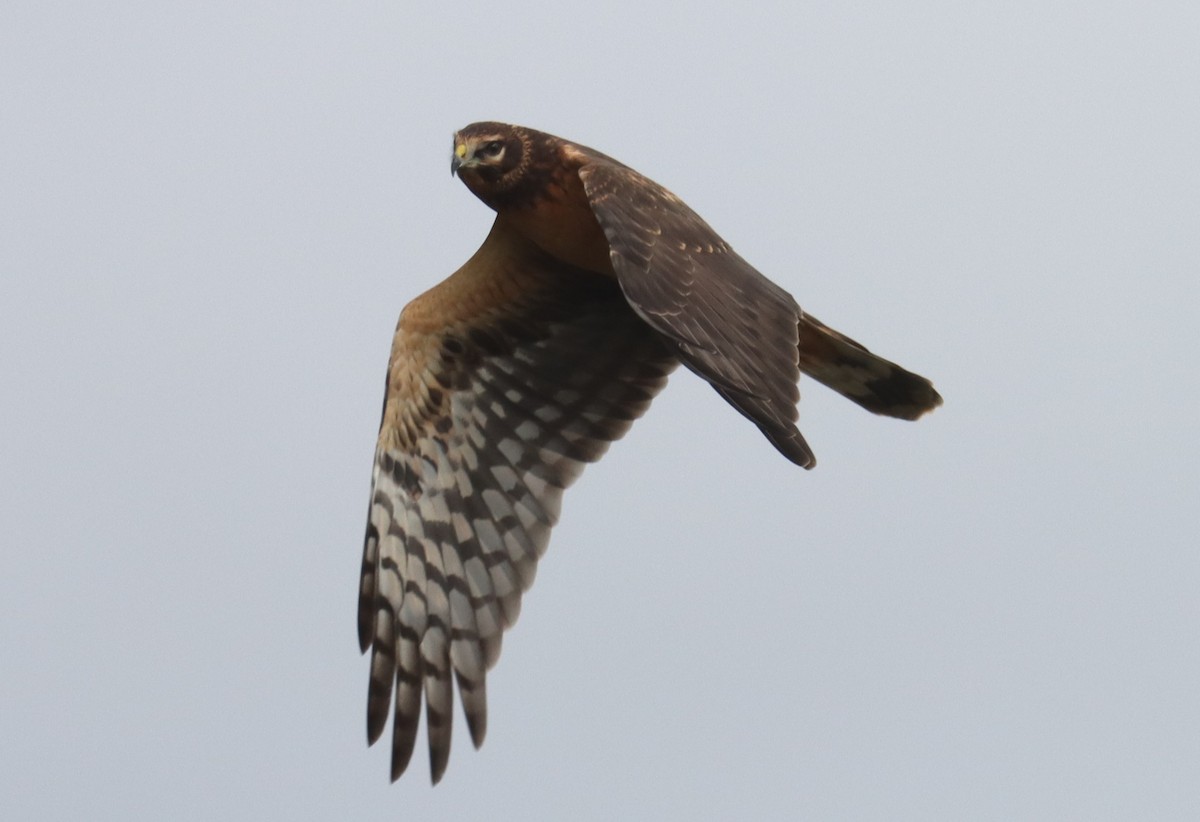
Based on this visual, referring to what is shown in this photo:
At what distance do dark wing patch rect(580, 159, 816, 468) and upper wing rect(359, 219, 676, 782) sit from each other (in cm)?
113

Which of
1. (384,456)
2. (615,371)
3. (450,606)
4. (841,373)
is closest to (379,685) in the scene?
(450,606)

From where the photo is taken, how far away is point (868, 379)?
9.34m

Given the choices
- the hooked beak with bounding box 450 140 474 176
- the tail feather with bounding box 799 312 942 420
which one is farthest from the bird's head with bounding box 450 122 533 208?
the tail feather with bounding box 799 312 942 420

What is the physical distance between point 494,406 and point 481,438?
0.15 metres

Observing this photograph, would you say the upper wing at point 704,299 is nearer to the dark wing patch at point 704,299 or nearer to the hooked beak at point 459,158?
the dark wing patch at point 704,299

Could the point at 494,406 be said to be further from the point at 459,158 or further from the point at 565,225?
the point at 459,158

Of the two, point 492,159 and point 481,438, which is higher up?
point 492,159

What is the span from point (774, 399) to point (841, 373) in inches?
87.9

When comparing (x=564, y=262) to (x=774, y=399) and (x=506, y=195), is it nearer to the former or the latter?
(x=506, y=195)

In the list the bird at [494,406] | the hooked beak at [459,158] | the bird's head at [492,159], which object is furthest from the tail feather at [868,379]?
the hooked beak at [459,158]

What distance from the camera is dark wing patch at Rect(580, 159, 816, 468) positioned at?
22.7 ft

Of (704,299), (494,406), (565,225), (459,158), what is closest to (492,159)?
(459,158)

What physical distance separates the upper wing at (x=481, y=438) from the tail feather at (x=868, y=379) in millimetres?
675

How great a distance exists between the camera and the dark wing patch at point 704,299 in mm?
6930
